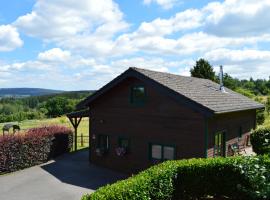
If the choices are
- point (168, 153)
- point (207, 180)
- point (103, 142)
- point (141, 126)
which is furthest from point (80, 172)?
point (207, 180)

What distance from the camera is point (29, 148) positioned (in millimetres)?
21031

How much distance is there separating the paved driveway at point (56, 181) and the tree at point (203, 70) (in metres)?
37.2

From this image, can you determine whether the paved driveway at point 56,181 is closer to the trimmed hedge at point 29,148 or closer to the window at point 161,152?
the trimmed hedge at point 29,148

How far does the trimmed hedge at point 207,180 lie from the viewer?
9.91 m

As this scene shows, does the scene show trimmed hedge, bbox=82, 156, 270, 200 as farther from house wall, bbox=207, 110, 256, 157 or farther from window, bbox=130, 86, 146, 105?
window, bbox=130, 86, 146, 105

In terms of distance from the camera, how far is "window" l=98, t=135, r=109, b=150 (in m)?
21.0

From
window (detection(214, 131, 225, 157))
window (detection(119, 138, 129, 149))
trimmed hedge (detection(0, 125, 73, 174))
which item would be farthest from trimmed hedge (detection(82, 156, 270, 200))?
trimmed hedge (detection(0, 125, 73, 174))

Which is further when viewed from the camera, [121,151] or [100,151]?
[100,151]

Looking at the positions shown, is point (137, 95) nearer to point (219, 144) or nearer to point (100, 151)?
point (100, 151)

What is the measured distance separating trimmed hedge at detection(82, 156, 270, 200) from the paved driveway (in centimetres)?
549

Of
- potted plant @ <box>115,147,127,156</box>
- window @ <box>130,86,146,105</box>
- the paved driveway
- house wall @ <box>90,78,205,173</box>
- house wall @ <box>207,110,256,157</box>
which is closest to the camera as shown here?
the paved driveway

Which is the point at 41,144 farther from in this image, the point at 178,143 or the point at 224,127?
the point at 224,127

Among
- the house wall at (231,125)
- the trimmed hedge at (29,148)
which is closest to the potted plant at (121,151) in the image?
the house wall at (231,125)

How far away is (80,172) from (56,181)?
224 centimetres
